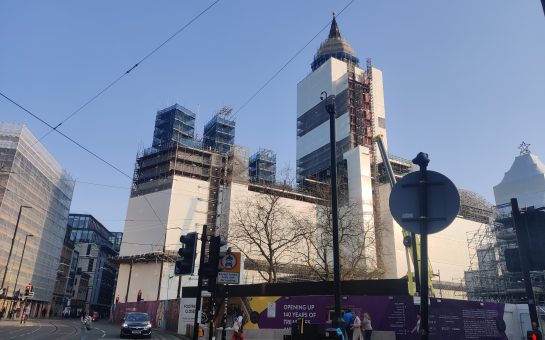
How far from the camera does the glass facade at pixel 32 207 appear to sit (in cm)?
5412

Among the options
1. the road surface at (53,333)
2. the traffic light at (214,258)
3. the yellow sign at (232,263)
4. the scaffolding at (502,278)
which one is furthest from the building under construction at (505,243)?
the traffic light at (214,258)

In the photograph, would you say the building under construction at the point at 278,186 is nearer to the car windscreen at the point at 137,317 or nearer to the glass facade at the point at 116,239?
the car windscreen at the point at 137,317

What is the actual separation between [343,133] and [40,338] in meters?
61.4

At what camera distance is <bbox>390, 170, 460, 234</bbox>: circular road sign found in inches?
158

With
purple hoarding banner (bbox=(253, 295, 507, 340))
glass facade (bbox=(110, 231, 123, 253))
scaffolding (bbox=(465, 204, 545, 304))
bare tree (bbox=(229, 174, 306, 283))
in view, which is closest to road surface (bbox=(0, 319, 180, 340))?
purple hoarding banner (bbox=(253, 295, 507, 340))

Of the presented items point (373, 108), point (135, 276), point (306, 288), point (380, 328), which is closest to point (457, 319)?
point (380, 328)

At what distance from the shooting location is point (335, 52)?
90.8 meters

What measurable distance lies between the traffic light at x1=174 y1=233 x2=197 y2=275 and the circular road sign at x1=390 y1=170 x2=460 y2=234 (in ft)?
18.5

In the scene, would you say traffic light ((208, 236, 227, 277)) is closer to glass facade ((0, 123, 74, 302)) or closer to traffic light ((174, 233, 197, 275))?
traffic light ((174, 233, 197, 275))

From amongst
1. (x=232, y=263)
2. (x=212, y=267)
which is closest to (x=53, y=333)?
(x=232, y=263)

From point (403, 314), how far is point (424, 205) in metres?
14.8

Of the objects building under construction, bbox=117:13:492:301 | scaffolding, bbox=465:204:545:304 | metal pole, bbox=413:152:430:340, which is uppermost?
building under construction, bbox=117:13:492:301

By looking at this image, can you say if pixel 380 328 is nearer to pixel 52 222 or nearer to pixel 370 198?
pixel 370 198

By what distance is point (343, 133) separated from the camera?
74438 millimetres
